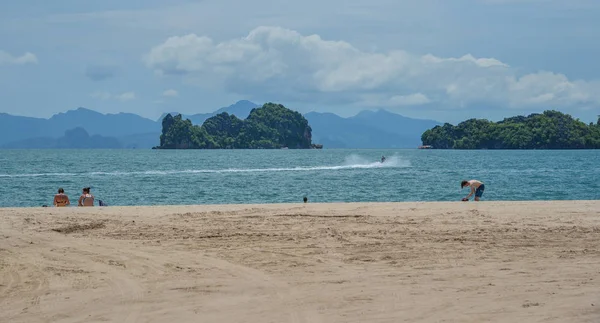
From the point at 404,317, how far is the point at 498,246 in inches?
223

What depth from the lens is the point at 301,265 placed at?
12969 mm

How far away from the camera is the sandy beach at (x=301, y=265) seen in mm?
10055

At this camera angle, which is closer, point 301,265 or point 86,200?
point 301,265

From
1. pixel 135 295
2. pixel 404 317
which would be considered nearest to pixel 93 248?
pixel 135 295

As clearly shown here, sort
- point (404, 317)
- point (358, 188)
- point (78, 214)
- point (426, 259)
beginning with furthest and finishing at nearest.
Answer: point (358, 188) < point (78, 214) < point (426, 259) < point (404, 317)

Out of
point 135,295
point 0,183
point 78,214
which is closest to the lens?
point 135,295

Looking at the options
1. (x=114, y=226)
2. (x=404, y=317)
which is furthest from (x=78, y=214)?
(x=404, y=317)

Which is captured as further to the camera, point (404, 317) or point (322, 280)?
point (322, 280)

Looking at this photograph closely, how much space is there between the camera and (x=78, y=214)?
19.2 metres

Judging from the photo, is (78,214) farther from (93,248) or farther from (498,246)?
(498,246)

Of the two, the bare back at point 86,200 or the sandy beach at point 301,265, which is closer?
the sandy beach at point 301,265

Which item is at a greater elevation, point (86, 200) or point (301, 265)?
point (86, 200)

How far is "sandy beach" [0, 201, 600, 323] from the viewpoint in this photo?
1005 centimetres

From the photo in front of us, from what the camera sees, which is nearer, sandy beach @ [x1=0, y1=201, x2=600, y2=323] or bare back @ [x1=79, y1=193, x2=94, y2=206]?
sandy beach @ [x1=0, y1=201, x2=600, y2=323]
